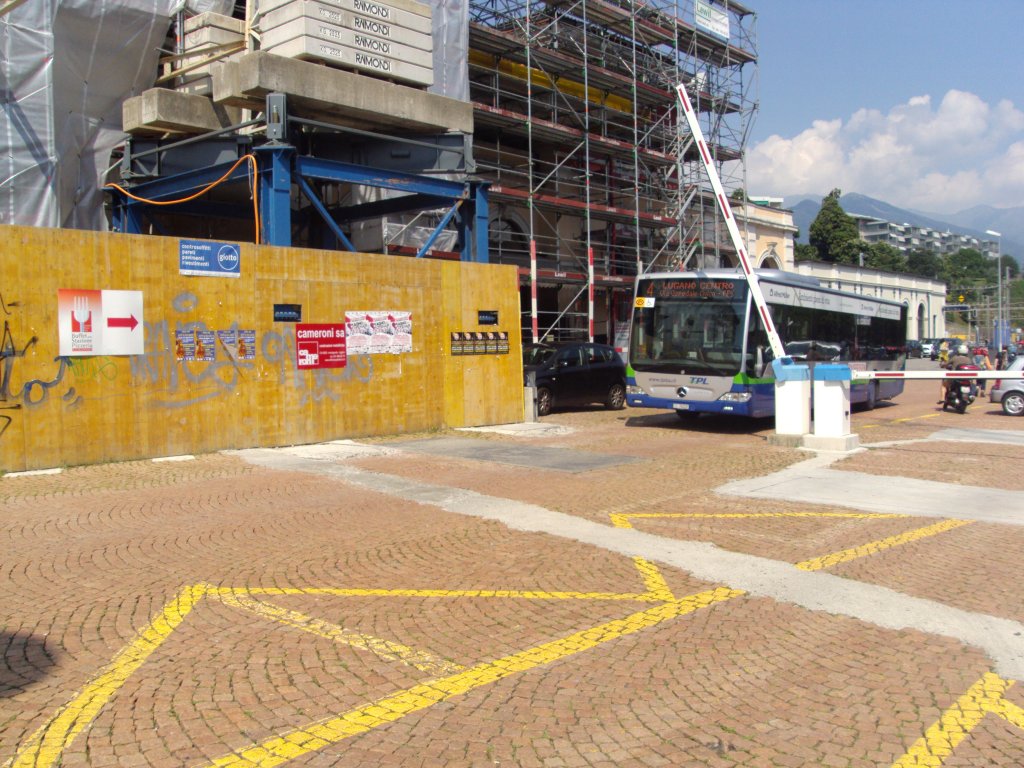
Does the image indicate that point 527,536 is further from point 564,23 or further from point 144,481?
point 564,23

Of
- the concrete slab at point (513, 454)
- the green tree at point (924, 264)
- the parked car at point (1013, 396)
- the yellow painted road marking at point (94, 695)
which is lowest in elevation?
the yellow painted road marking at point (94, 695)

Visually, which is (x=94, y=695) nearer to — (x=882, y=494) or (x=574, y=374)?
(x=882, y=494)

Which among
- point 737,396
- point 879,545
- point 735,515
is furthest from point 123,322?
point 737,396

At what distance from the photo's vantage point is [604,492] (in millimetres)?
10297

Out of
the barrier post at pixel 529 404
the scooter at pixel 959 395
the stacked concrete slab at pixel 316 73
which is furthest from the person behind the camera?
the scooter at pixel 959 395

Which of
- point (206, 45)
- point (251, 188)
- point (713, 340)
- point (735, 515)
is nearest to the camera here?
point (735, 515)

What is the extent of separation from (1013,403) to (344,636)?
20.0 metres

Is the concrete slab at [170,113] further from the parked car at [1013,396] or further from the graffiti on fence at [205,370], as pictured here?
the parked car at [1013,396]

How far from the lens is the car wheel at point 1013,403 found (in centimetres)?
2064

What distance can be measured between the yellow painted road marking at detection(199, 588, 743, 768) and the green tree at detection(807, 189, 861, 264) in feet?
291

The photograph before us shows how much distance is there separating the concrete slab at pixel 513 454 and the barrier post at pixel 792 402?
3116 millimetres

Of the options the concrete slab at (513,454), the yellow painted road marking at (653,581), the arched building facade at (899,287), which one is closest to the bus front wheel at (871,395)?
the concrete slab at (513,454)

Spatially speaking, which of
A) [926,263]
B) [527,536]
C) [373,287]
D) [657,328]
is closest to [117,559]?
[527,536]

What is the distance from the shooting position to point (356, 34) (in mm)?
16984
